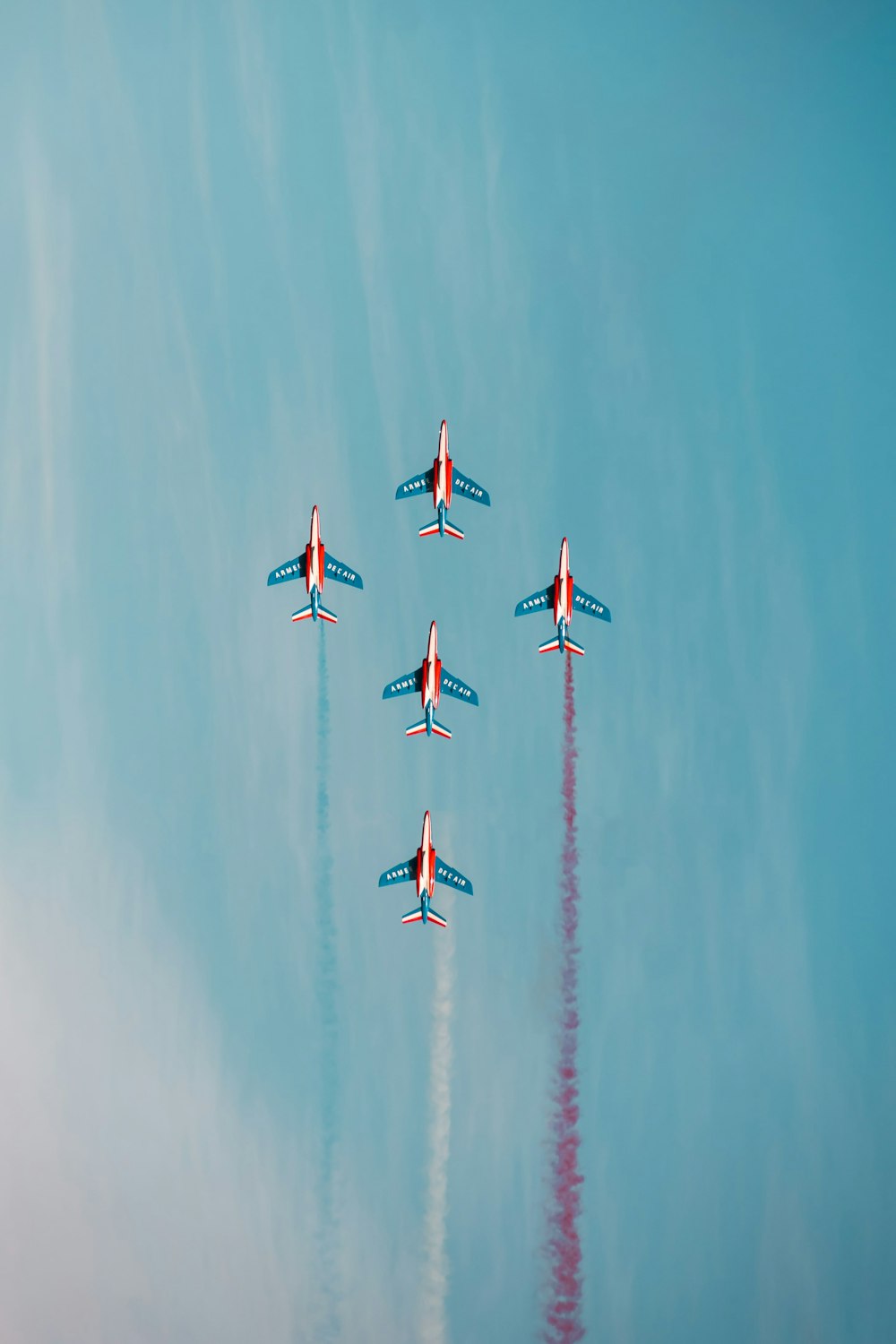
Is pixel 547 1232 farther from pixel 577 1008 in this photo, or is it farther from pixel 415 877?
pixel 415 877

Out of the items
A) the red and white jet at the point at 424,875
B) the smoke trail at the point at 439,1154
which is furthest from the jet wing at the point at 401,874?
the smoke trail at the point at 439,1154

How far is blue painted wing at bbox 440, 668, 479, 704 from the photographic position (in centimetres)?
11738

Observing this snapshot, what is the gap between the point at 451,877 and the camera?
11588 cm

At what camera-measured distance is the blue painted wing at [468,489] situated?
120m

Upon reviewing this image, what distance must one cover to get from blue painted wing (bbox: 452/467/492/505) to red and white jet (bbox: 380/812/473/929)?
17.6 m

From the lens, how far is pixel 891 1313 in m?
126

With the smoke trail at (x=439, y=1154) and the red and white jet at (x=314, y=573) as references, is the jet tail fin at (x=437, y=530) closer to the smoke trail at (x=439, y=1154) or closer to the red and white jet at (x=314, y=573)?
the red and white jet at (x=314, y=573)

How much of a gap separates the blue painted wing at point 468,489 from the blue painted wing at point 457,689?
30.4 feet

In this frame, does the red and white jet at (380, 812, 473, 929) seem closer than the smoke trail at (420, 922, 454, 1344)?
Yes

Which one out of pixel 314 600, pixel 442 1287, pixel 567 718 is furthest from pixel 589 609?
pixel 442 1287

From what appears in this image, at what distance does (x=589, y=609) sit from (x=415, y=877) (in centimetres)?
1737

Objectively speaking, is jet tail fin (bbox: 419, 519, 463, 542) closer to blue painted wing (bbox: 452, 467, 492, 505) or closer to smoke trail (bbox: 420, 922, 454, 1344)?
blue painted wing (bbox: 452, 467, 492, 505)

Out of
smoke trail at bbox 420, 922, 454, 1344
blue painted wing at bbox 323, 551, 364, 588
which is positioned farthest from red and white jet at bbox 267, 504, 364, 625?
smoke trail at bbox 420, 922, 454, 1344

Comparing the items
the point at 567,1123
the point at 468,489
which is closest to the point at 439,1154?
the point at 567,1123
